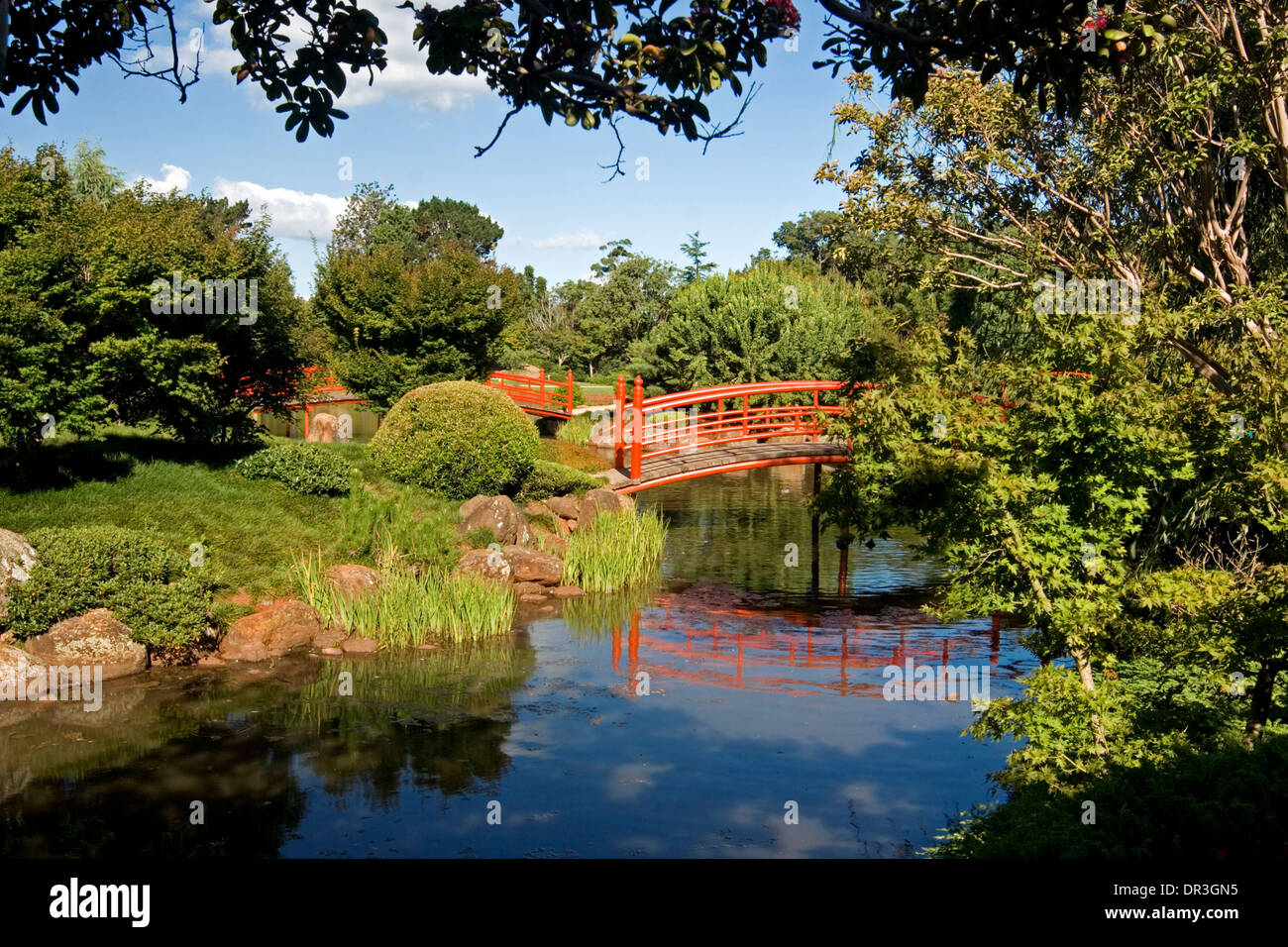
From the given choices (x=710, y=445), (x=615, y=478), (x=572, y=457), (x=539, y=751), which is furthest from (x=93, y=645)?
(x=572, y=457)

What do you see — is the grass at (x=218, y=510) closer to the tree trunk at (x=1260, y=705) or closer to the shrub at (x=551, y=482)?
the shrub at (x=551, y=482)

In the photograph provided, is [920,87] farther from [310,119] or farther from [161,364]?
[161,364]

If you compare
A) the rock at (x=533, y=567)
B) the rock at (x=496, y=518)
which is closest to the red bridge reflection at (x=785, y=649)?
the rock at (x=533, y=567)

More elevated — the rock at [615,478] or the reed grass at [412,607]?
the rock at [615,478]

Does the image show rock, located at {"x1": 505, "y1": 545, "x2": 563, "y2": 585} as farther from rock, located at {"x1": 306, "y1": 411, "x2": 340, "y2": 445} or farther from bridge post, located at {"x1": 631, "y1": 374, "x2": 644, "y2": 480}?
rock, located at {"x1": 306, "y1": 411, "x2": 340, "y2": 445}

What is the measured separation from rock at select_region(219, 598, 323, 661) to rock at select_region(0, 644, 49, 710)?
1962 millimetres

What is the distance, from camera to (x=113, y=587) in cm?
1162

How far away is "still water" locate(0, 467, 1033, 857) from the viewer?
26.5 feet

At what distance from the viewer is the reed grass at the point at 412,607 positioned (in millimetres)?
13531

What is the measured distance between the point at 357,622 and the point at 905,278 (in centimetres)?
1070

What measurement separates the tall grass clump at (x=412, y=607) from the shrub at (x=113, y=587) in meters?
1.63


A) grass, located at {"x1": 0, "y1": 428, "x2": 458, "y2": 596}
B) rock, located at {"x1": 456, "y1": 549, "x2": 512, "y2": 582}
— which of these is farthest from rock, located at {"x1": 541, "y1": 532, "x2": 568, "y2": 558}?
grass, located at {"x1": 0, "y1": 428, "x2": 458, "y2": 596}

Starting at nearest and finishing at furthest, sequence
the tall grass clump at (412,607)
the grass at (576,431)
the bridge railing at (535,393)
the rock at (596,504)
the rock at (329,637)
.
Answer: the rock at (329,637), the tall grass clump at (412,607), the rock at (596,504), the bridge railing at (535,393), the grass at (576,431)

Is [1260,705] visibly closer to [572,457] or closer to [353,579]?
[353,579]
